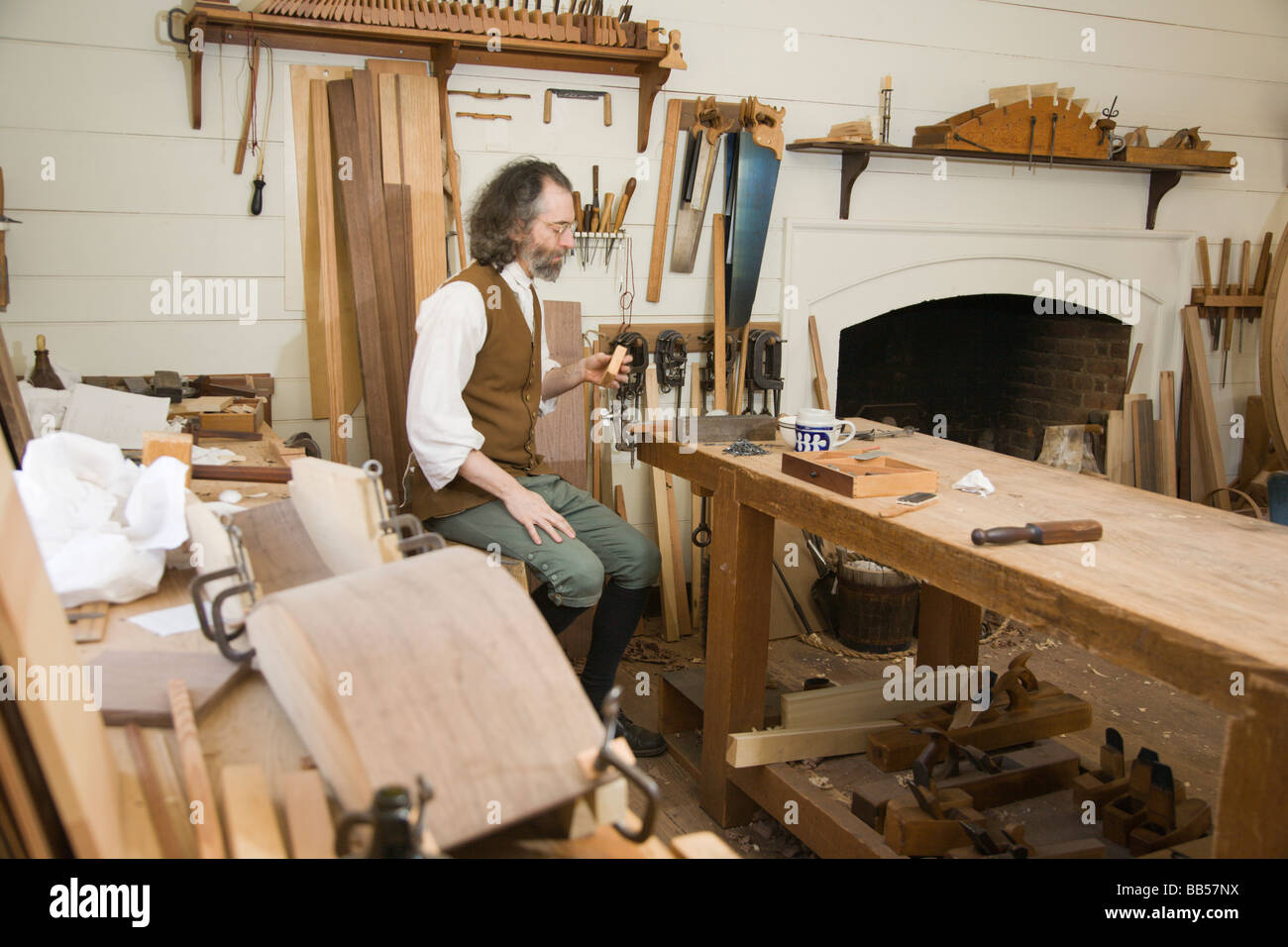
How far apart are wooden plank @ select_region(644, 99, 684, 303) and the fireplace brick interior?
1497 mm

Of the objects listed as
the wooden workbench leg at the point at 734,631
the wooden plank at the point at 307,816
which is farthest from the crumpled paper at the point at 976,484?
the wooden plank at the point at 307,816

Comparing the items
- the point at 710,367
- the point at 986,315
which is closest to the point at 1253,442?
the point at 986,315

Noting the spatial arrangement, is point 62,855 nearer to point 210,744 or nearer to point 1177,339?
point 210,744

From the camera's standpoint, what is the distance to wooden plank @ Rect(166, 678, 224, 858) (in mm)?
987

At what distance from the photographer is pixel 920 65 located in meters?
4.49

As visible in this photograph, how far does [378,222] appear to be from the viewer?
355 cm

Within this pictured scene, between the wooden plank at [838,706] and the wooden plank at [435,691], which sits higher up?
the wooden plank at [435,691]

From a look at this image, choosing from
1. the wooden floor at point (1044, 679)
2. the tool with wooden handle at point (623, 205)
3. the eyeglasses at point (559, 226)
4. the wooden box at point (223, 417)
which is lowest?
the wooden floor at point (1044, 679)

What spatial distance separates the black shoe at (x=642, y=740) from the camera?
3207 mm

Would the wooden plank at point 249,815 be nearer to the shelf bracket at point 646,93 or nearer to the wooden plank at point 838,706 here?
the wooden plank at point 838,706

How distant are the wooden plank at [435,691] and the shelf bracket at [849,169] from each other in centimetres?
362

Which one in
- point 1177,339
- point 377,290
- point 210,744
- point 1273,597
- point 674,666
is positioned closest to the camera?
point 210,744

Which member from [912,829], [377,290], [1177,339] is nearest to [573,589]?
[912,829]

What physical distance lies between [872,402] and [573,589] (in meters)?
3.05
